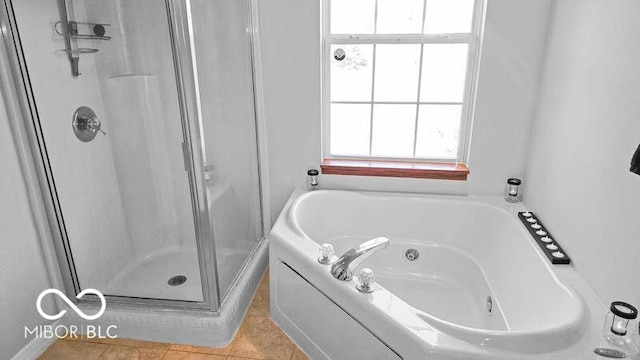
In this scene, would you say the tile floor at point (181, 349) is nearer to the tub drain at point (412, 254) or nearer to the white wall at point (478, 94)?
the tub drain at point (412, 254)

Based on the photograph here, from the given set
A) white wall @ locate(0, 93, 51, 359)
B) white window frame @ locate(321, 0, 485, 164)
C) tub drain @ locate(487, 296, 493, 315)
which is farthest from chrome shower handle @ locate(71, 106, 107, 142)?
tub drain @ locate(487, 296, 493, 315)

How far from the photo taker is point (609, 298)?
1.41 m

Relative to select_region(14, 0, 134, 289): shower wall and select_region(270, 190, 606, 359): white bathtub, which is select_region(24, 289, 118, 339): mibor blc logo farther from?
select_region(270, 190, 606, 359): white bathtub

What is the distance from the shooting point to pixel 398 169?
7.75ft

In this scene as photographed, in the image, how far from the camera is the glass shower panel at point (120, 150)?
1.82 meters

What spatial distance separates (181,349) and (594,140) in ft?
6.30

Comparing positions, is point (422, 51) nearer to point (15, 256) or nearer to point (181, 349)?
point (181, 349)

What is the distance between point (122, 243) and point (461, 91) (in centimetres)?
204

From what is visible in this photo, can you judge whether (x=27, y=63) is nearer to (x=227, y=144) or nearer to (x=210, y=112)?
(x=210, y=112)

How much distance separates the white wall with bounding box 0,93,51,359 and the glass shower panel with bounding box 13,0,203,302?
14cm

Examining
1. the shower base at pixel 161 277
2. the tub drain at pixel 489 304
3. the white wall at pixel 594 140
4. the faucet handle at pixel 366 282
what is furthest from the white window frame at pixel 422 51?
the faucet handle at pixel 366 282

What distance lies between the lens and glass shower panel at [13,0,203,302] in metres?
A: 1.82

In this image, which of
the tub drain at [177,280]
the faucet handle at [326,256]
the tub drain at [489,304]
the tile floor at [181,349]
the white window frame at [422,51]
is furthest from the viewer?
the white window frame at [422,51]

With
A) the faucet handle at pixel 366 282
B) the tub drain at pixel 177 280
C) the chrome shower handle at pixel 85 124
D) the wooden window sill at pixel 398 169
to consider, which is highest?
the chrome shower handle at pixel 85 124
